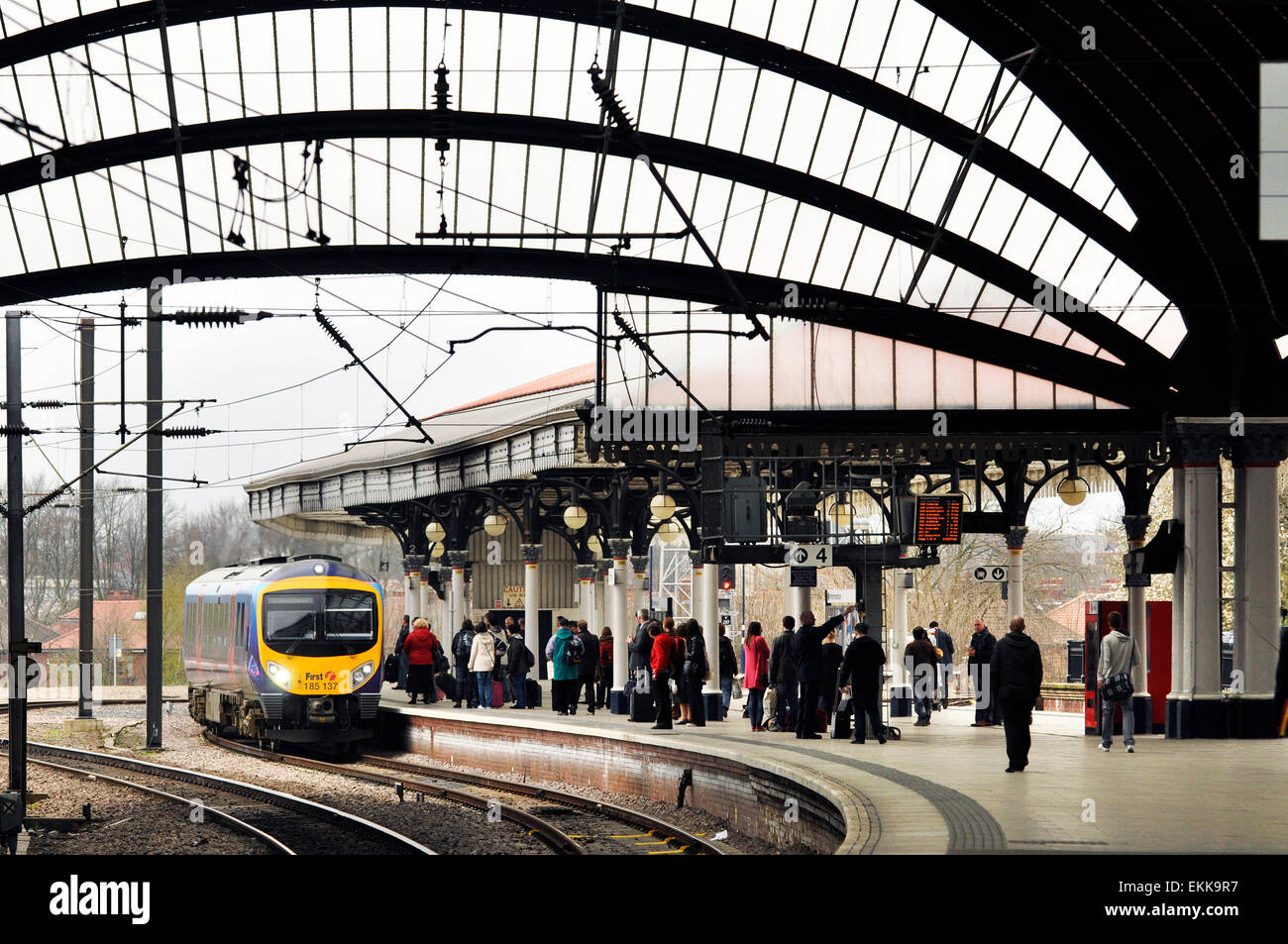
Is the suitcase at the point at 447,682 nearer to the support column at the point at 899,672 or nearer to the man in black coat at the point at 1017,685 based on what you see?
the support column at the point at 899,672

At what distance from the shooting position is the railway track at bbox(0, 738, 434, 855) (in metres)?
17.3

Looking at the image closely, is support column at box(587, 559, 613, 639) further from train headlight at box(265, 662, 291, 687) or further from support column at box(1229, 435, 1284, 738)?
support column at box(1229, 435, 1284, 738)

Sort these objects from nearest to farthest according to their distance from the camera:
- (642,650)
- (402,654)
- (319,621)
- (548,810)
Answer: (548,810) < (642,650) < (319,621) < (402,654)

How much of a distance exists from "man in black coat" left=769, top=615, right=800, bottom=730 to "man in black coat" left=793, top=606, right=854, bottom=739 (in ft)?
1.12

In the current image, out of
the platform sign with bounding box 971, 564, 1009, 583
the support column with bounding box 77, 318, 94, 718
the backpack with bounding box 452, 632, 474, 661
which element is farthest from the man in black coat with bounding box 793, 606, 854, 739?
the support column with bounding box 77, 318, 94, 718

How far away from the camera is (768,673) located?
23656 millimetres

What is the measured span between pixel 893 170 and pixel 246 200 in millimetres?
9096

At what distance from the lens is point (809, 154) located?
22891 mm

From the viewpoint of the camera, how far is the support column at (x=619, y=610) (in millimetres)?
28062

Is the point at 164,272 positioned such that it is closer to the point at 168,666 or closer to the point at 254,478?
the point at 254,478

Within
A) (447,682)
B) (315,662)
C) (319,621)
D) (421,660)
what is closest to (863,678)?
(315,662)

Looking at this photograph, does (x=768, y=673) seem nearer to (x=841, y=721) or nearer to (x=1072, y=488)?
(x=841, y=721)

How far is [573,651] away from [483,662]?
8.33 ft

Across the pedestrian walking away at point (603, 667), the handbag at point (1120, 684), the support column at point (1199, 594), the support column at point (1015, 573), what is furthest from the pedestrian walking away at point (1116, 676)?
the pedestrian walking away at point (603, 667)
